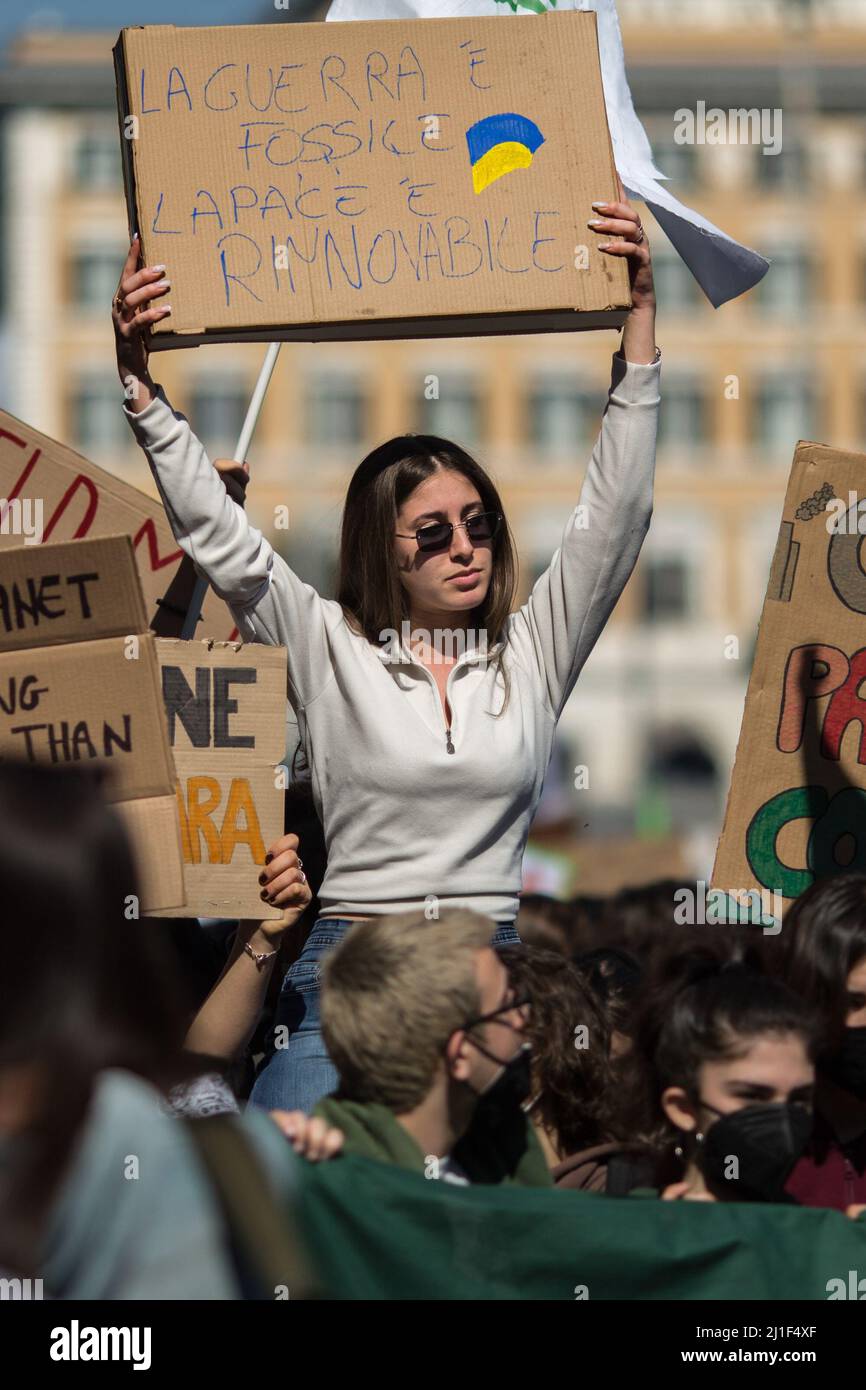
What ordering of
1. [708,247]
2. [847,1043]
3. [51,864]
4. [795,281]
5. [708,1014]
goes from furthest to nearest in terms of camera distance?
[795,281] < [708,247] < [847,1043] < [708,1014] < [51,864]

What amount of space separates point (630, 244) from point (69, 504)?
132 centimetres

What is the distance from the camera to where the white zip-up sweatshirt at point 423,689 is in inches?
129

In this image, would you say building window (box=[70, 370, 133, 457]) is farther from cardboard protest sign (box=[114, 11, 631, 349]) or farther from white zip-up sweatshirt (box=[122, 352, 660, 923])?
white zip-up sweatshirt (box=[122, 352, 660, 923])

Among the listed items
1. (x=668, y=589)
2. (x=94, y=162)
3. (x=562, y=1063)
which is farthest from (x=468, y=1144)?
(x=94, y=162)

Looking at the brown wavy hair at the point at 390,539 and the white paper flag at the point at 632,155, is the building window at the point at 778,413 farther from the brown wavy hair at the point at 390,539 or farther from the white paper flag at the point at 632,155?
the brown wavy hair at the point at 390,539

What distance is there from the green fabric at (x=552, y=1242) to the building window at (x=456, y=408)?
37.7 meters

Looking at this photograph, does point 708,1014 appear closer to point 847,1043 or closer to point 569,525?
point 847,1043

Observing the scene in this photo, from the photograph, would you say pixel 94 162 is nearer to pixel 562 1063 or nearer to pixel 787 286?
pixel 787 286

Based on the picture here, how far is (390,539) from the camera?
11.4 ft

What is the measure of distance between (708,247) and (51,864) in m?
2.39

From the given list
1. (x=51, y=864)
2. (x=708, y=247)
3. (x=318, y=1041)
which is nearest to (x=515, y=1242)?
(x=318, y=1041)

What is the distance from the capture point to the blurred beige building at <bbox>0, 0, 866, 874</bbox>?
3956 cm

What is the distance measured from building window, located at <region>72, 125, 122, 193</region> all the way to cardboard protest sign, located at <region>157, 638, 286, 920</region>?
37729mm
